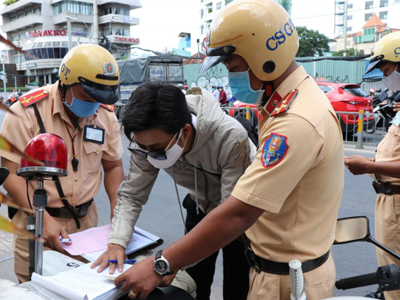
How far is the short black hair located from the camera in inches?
61.1

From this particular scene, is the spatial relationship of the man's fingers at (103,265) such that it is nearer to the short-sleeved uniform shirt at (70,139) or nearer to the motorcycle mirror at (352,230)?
the short-sleeved uniform shirt at (70,139)

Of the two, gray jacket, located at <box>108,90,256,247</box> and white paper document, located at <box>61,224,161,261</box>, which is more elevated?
gray jacket, located at <box>108,90,256,247</box>

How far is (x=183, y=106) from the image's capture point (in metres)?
1.65

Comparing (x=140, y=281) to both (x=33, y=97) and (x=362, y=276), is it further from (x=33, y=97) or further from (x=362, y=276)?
(x=33, y=97)

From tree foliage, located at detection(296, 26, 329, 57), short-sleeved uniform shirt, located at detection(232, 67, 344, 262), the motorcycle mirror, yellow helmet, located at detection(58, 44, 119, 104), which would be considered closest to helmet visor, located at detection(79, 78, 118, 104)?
yellow helmet, located at detection(58, 44, 119, 104)

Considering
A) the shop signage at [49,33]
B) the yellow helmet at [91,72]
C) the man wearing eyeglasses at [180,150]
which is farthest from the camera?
the yellow helmet at [91,72]

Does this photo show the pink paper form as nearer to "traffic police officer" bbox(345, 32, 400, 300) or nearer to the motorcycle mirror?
the motorcycle mirror

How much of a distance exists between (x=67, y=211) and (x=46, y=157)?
904 mm

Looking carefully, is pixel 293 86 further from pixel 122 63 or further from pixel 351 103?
pixel 122 63

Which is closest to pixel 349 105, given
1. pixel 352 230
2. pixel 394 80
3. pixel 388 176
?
pixel 394 80

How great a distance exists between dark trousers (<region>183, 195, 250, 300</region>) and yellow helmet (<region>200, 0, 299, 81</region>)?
40.8 inches

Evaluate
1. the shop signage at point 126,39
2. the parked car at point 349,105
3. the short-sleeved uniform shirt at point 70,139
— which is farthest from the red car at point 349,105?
the shop signage at point 126,39

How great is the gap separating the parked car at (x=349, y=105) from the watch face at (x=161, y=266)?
8817 millimetres

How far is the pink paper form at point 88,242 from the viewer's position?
5.68ft
